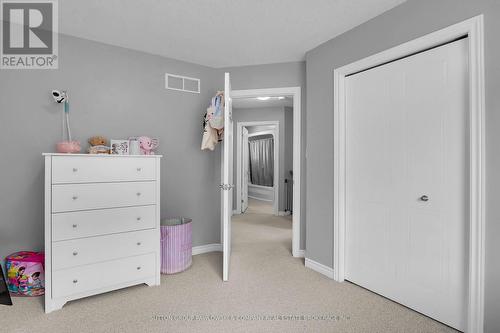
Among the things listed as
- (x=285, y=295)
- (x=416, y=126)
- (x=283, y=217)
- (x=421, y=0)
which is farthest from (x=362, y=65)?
(x=283, y=217)

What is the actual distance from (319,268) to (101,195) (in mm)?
2233

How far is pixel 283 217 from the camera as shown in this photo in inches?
227

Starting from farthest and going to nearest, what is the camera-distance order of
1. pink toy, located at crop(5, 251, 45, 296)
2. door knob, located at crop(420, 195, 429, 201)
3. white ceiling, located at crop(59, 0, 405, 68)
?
1. pink toy, located at crop(5, 251, 45, 296)
2. white ceiling, located at crop(59, 0, 405, 68)
3. door knob, located at crop(420, 195, 429, 201)

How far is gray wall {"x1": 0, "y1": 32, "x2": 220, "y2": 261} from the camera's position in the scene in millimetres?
2381

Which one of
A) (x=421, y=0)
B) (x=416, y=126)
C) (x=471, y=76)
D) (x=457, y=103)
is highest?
(x=421, y=0)

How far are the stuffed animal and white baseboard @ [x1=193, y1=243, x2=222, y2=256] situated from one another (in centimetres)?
163

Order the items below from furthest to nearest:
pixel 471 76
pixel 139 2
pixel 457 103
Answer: pixel 139 2
pixel 457 103
pixel 471 76

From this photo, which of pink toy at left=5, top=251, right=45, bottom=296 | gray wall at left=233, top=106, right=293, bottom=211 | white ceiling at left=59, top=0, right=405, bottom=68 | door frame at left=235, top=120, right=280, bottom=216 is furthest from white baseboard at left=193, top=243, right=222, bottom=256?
gray wall at left=233, top=106, right=293, bottom=211

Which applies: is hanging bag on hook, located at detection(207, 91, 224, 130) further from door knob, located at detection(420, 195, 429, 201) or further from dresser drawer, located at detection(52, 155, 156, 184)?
door knob, located at detection(420, 195, 429, 201)

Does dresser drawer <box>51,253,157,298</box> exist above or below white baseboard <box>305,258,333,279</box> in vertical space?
above

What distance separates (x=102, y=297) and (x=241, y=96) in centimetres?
258


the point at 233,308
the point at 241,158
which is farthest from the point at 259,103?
the point at 233,308

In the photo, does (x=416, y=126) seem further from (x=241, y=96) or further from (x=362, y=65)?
(x=241, y=96)

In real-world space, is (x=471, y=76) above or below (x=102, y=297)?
above
